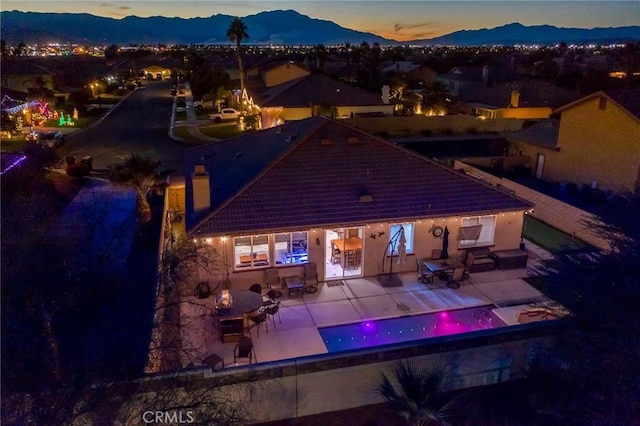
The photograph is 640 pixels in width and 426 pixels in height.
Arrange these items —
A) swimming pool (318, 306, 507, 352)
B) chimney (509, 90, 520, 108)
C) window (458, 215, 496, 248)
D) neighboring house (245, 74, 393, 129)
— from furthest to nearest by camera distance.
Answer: chimney (509, 90, 520, 108) < neighboring house (245, 74, 393, 129) < window (458, 215, 496, 248) < swimming pool (318, 306, 507, 352)

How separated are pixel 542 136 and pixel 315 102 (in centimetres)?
2110

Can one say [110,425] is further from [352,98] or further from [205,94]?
[205,94]

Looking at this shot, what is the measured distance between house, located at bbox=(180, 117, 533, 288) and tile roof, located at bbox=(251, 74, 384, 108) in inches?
1060

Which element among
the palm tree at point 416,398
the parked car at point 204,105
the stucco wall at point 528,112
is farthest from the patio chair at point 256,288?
the parked car at point 204,105

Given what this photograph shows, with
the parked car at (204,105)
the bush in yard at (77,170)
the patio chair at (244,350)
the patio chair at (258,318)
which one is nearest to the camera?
the patio chair at (244,350)

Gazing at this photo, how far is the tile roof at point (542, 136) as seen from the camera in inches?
1186

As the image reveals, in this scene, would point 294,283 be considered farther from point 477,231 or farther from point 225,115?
point 225,115

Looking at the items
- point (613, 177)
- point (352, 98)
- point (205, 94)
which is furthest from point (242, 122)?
point (613, 177)

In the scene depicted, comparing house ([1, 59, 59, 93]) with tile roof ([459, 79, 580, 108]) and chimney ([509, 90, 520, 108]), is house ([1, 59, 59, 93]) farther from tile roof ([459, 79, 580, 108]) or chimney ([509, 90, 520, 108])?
chimney ([509, 90, 520, 108])

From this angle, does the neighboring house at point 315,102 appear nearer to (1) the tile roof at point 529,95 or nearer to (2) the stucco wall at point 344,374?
(1) the tile roof at point 529,95

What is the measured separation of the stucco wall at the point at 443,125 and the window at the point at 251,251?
31124 millimetres

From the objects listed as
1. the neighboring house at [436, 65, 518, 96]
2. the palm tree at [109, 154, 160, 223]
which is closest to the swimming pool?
the palm tree at [109, 154, 160, 223]

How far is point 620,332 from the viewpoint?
9906mm

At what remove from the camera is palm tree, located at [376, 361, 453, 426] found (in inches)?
415
